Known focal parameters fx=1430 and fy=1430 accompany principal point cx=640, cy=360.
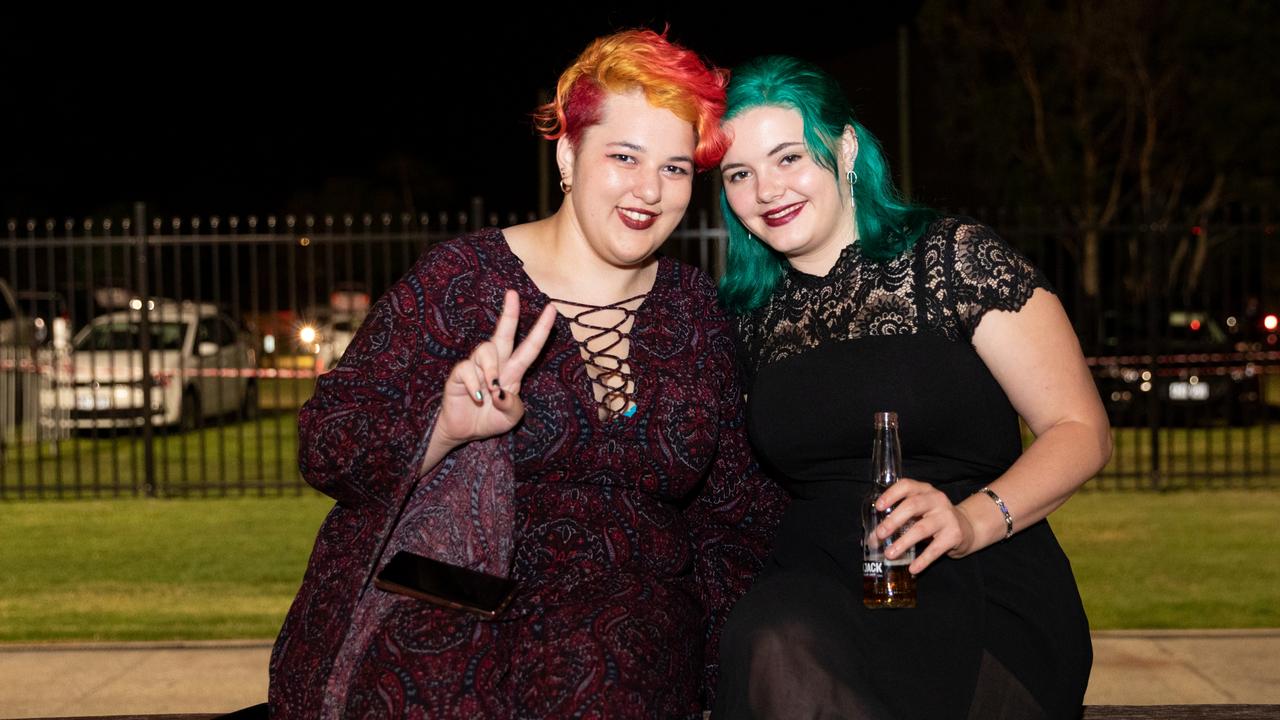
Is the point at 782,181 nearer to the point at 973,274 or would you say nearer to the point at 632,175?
the point at 632,175

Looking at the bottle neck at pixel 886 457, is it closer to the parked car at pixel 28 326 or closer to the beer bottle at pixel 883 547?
the beer bottle at pixel 883 547

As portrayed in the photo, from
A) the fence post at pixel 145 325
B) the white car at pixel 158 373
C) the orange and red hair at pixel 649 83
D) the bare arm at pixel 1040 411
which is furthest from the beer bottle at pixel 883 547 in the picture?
the white car at pixel 158 373

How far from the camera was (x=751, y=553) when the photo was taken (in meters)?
3.27

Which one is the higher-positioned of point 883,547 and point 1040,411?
point 1040,411

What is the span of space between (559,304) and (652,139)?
42 cm

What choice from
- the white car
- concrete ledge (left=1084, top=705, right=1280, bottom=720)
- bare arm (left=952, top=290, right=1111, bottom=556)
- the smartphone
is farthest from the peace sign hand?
the white car

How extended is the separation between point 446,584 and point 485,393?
37 cm

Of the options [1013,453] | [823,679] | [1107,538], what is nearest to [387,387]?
[823,679]

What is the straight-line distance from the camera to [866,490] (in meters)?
2.95

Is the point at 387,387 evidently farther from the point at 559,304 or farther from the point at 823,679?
the point at 823,679

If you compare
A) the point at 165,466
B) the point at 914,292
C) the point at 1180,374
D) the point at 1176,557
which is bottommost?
the point at 1176,557

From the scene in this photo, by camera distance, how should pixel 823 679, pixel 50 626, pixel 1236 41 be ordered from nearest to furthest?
pixel 823 679
pixel 50 626
pixel 1236 41

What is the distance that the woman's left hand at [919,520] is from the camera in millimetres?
2594

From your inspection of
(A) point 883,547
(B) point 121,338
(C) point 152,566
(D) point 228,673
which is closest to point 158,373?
(B) point 121,338
